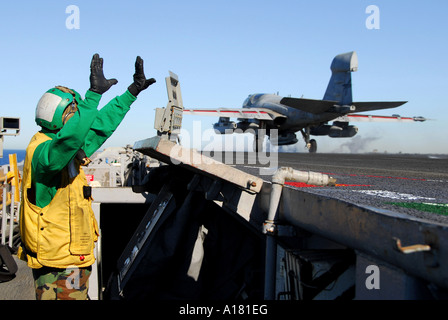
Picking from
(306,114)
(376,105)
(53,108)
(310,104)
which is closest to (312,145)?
(306,114)

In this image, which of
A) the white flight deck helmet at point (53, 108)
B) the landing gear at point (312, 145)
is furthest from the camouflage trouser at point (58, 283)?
the landing gear at point (312, 145)

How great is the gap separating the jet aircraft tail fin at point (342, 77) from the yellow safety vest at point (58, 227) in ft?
86.4

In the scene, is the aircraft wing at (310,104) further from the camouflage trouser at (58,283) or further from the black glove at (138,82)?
the camouflage trouser at (58,283)

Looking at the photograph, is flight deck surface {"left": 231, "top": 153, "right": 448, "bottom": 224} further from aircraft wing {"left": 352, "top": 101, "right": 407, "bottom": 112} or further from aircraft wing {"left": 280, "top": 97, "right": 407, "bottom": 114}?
aircraft wing {"left": 352, "top": 101, "right": 407, "bottom": 112}

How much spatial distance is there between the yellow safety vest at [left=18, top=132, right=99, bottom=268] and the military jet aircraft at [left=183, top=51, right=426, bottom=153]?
2154cm

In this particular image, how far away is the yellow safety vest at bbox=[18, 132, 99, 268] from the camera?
11.3 feet

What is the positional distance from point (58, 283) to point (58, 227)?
497 millimetres

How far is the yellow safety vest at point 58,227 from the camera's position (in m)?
3.45

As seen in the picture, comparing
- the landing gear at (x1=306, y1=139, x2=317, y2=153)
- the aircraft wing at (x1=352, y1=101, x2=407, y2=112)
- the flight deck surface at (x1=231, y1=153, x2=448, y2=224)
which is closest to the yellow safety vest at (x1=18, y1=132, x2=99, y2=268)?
the flight deck surface at (x1=231, y1=153, x2=448, y2=224)

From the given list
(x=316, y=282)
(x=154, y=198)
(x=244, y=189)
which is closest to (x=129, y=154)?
(x=154, y=198)

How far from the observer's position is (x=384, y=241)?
2350 millimetres

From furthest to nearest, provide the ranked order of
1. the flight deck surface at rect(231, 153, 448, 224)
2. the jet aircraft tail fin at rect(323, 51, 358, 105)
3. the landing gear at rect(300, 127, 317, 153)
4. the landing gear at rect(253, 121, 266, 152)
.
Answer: the landing gear at rect(300, 127, 317, 153) → the landing gear at rect(253, 121, 266, 152) → the jet aircraft tail fin at rect(323, 51, 358, 105) → the flight deck surface at rect(231, 153, 448, 224)
